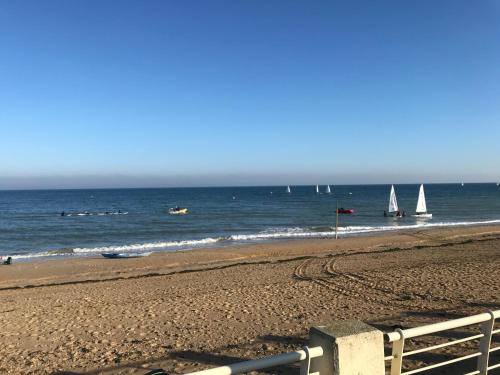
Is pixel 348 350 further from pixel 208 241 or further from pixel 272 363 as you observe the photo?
pixel 208 241

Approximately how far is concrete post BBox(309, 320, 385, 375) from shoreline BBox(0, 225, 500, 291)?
14.9 m

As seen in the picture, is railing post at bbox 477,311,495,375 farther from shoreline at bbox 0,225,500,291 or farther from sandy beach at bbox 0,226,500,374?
shoreline at bbox 0,225,500,291

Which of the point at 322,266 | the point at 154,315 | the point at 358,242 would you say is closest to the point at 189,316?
the point at 154,315

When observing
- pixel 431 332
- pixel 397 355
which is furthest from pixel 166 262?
pixel 431 332

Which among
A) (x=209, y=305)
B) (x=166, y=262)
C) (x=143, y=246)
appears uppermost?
(x=209, y=305)

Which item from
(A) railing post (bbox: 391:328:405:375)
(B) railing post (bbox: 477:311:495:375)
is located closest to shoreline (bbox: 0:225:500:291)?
(B) railing post (bbox: 477:311:495:375)

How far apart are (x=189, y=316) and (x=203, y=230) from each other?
1158 inches

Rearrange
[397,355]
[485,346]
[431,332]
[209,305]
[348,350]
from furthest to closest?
[209,305] → [485,346] → [397,355] → [431,332] → [348,350]

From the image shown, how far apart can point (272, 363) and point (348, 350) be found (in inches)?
22.5

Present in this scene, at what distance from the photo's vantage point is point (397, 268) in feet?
50.4

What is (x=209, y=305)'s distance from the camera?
10.5 m

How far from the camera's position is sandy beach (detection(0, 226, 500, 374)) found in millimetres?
7168

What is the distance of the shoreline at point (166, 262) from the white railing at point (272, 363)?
15.0 meters

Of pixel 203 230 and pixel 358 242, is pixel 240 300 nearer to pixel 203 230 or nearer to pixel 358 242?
pixel 358 242
